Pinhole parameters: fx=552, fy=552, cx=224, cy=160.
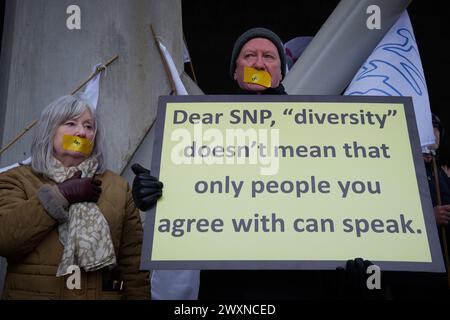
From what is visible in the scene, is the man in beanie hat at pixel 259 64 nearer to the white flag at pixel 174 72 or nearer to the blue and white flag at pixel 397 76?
the blue and white flag at pixel 397 76

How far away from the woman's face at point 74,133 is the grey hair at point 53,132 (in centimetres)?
2

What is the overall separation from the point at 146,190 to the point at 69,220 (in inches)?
15.3

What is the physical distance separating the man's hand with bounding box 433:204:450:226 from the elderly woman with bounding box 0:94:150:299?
1.57m

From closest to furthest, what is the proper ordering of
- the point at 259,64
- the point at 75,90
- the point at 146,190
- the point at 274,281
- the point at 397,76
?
1. the point at 146,190
2. the point at 274,281
3. the point at 259,64
4. the point at 397,76
5. the point at 75,90

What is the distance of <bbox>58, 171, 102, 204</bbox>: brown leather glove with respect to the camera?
86.7 inches

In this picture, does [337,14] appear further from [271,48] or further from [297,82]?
[271,48]

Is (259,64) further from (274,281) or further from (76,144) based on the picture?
(274,281)

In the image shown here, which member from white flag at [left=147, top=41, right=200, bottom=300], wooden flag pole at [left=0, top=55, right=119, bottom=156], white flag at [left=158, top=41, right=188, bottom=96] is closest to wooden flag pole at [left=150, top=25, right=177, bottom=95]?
white flag at [left=158, top=41, right=188, bottom=96]

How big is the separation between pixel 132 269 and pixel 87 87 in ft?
5.59

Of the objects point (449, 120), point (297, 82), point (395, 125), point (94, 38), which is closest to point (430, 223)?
point (395, 125)

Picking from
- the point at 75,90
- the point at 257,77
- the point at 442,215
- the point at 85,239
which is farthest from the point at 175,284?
the point at 75,90

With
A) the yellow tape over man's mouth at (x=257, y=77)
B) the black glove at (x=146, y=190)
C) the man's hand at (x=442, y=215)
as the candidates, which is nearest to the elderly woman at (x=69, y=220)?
the black glove at (x=146, y=190)

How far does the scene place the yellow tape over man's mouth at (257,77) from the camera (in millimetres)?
2506

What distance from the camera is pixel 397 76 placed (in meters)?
3.46
